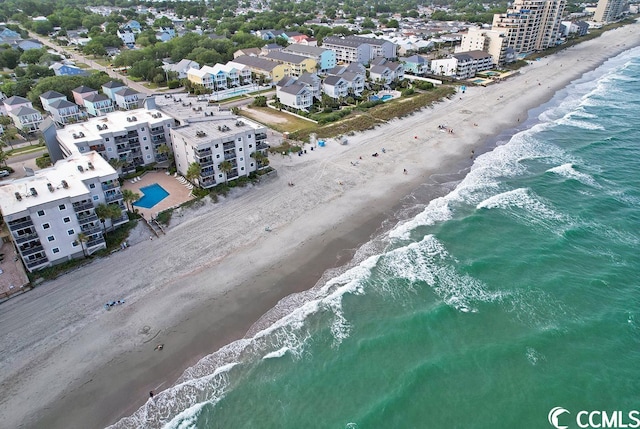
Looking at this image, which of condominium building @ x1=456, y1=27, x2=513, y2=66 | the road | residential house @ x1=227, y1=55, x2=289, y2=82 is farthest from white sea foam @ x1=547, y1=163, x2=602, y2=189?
the road

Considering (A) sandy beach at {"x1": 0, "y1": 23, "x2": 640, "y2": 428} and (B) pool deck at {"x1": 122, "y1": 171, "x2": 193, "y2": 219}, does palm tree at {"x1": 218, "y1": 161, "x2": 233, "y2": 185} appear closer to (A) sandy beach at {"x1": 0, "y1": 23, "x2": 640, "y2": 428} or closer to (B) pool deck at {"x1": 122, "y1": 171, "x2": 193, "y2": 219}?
(A) sandy beach at {"x1": 0, "y1": 23, "x2": 640, "y2": 428}

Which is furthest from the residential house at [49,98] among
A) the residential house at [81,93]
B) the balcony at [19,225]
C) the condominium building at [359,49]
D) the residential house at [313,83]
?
the condominium building at [359,49]

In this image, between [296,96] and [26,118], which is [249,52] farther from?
[26,118]

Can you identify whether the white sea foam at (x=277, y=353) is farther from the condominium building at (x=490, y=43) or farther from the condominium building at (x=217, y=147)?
the condominium building at (x=490, y=43)

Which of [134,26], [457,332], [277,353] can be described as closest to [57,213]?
[277,353]

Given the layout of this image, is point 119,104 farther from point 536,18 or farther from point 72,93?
point 536,18
